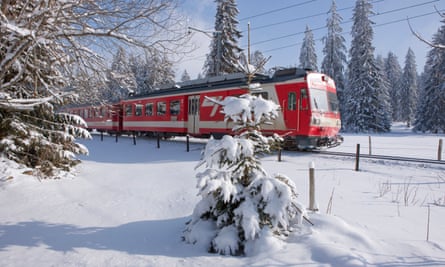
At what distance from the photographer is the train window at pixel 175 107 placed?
15.9m

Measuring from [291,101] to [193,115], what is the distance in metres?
5.99

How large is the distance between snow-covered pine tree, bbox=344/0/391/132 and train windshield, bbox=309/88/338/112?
84.2 ft

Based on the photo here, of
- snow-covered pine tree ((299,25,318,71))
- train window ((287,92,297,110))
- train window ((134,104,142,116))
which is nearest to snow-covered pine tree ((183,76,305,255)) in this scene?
train window ((287,92,297,110))

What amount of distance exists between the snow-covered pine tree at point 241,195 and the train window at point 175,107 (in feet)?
41.0

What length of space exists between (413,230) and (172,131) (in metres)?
13.9

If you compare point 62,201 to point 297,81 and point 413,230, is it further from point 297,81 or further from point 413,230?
point 297,81

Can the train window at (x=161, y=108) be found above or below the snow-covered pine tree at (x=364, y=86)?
below

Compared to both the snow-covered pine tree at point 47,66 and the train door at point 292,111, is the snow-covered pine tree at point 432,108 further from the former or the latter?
A: the snow-covered pine tree at point 47,66

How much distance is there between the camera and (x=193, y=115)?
15070mm

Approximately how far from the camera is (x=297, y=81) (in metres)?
10.6

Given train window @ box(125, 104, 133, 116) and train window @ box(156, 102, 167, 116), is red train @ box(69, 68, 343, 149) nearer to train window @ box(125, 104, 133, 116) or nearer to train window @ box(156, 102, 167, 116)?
train window @ box(156, 102, 167, 116)

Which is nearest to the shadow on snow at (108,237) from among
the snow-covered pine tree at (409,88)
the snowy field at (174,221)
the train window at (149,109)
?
the snowy field at (174,221)

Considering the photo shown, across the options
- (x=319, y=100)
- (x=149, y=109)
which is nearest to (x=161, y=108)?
(x=149, y=109)

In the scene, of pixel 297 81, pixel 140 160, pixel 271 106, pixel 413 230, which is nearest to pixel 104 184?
pixel 140 160
